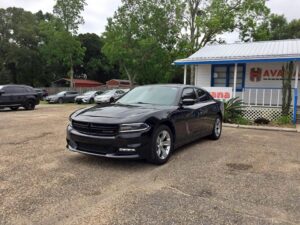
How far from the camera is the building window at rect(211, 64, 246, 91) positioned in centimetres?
1627

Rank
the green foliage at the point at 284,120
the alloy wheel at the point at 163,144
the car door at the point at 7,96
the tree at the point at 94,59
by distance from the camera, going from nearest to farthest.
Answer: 1. the alloy wheel at the point at 163,144
2. the green foliage at the point at 284,120
3. the car door at the point at 7,96
4. the tree at the point at 94,59

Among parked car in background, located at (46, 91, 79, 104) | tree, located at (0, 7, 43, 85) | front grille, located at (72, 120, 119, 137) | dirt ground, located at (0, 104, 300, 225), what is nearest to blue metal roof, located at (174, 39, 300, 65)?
dirt ground, located at (0, 104, 300, 225)

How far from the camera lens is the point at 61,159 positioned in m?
5.93

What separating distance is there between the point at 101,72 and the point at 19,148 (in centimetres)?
5463

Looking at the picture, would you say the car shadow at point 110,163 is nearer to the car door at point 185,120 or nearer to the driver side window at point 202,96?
the car door at point 185,120

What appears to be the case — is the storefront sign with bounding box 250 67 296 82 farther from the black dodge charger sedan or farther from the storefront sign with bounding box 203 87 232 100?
the black dodge charger sedan

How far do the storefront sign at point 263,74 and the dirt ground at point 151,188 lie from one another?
934cm

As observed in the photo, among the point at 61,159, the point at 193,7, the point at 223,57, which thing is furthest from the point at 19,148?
the point at 193,7

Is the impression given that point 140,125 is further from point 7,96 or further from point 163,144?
point 7,96

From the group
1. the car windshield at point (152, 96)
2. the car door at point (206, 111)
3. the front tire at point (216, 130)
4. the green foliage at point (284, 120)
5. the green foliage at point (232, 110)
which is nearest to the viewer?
the car windshield at point (152, 96)

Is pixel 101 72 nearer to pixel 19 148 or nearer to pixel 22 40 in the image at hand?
pixel 22 40

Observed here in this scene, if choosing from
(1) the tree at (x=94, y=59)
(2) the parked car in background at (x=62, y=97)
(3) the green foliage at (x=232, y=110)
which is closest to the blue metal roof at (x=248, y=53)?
(3) the green foliage at (x=232, y=110)

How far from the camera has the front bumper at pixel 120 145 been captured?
509cm

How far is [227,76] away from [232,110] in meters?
4.48
